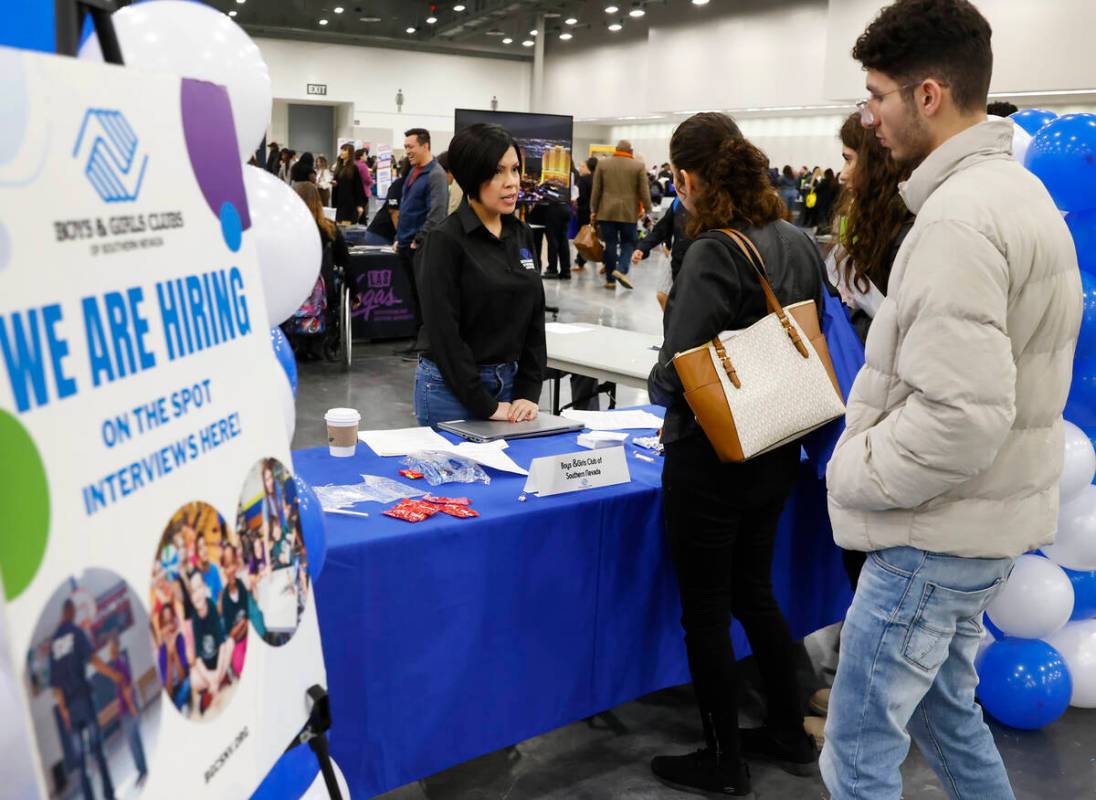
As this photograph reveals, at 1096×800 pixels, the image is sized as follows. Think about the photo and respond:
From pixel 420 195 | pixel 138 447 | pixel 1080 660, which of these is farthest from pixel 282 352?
pixel 420 195

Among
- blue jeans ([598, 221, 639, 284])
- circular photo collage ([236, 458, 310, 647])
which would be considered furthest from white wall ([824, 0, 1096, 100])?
circular photo collage ([236, 458, 310, 647])

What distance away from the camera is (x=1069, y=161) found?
2.26 metres

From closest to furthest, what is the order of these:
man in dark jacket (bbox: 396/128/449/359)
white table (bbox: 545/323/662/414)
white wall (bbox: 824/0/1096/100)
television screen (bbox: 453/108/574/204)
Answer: white table (bbox: 545/323/662/414) < man in dark jacket (bbox: 396/128/449/359) < television screen (bbox: 453/108/574/204) < white wall (bbox: 824/0/1096/100)

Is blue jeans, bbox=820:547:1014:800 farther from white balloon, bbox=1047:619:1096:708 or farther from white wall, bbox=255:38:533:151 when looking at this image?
white wall, bbox=255:38:533:151

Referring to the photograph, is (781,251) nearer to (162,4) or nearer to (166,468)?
(162,4)

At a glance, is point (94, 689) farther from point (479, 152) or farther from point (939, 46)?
point (479, 152)

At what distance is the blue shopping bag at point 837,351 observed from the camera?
2.08m

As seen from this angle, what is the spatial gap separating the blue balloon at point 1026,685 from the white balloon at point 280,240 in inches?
79.6

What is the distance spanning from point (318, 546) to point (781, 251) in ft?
3.49

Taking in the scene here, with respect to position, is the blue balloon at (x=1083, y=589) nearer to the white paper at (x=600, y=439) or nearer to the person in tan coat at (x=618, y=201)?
the white paper at (x=600, y=439)

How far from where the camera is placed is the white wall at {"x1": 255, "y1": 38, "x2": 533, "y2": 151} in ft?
74.2

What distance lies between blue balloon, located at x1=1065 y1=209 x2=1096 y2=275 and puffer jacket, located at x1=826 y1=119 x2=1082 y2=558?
1.18 meters

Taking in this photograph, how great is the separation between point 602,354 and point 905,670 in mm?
2263

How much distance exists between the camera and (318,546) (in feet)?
4.71
